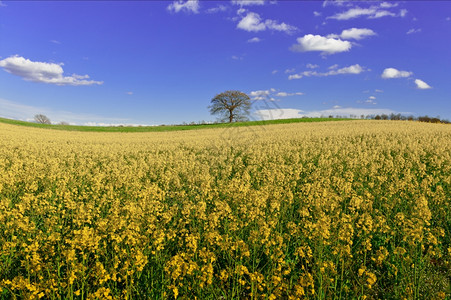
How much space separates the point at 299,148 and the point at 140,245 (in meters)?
14.6

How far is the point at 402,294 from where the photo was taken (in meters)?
5.16

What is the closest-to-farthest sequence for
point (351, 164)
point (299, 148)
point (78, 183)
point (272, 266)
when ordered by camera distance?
point (272, 266) < point (78, 183) < point (351, 164) < point (299, 148)

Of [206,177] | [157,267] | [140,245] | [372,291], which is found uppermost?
[206,177]

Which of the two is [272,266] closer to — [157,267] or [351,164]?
[157,267]

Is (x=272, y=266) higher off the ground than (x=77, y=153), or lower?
lower

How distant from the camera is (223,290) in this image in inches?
198

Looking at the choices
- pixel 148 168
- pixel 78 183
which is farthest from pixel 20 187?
pixel 148 168

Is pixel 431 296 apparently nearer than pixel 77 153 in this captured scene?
Yes

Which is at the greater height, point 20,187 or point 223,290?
point 20,187

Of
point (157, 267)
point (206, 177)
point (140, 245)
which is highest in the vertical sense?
point (206, 177)

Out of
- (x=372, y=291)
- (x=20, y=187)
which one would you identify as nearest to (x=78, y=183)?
(x=20, y=187)

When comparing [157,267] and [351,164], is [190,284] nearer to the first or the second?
[157,267]

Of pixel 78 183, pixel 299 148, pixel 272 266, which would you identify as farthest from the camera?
pixel 299 148

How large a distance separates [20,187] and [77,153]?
31.0 feet
